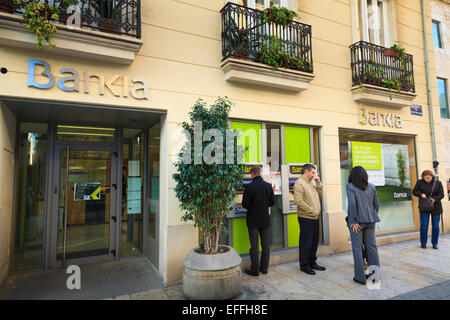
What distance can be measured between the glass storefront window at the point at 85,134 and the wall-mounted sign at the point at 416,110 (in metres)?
8.19

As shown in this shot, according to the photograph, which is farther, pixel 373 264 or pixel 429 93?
pixel 429 93

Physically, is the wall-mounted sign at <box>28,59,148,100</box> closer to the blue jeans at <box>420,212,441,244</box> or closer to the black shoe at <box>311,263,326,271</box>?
the black shoe at <box>311,263,326,271</box>

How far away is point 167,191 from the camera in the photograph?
4.83 m

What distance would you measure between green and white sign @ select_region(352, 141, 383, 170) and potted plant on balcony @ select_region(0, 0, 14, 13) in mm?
7363

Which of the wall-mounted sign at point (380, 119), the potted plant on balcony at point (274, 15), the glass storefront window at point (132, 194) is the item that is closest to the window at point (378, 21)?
the wall-mounted sign at point (380, 119)

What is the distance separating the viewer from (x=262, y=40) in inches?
227

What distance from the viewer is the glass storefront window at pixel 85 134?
5.54 metres

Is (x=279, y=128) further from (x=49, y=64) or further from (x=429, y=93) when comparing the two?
(x=429, y=93)

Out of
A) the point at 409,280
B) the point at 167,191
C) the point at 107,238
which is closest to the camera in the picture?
the point at 409,280

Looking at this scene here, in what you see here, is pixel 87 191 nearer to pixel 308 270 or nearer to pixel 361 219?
pixel 308 270

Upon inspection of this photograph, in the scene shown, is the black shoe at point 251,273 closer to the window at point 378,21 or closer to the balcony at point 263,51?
the balcony at point 263,51
